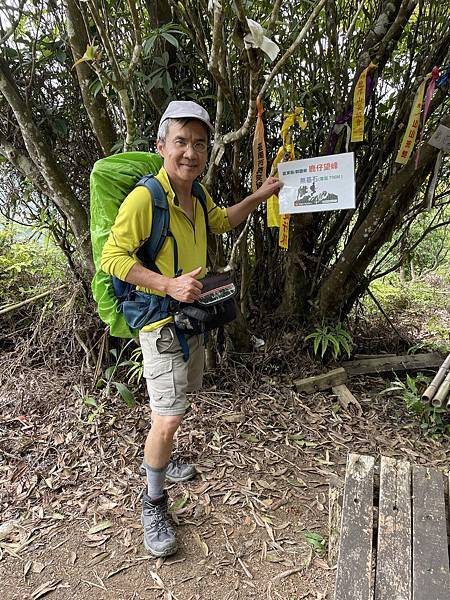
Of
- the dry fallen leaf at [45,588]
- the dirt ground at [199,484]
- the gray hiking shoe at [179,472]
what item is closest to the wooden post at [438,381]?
the dirt ground at [199,484]

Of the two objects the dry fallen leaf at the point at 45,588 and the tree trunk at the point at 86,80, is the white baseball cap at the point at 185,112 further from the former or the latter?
the dry fallen leaf at the point at 45,588

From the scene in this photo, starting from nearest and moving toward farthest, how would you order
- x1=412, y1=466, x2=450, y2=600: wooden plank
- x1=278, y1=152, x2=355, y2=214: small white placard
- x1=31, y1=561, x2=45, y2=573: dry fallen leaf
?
x1=412, y1=466, x2=450, y2=600: wooden plank → x1=31, y1=561, x2=45, y2=573: dry fallen leaf → x1=278, y1=152, x2=355, y2=214: small white placard

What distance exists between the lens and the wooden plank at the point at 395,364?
357 centimetres

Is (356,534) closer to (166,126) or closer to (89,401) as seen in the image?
(166,126)

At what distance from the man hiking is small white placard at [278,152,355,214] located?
0.41 metres

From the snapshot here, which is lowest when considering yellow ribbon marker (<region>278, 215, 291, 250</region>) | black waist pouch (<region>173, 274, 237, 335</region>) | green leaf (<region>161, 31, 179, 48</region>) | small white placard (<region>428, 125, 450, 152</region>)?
black waist pouch (<region>173, 274, 237, 335</region>)

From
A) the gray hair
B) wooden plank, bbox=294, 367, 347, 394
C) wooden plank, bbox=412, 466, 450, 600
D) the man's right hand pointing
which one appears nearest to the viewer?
wooden plank, bbox=412, 466, 450, 600

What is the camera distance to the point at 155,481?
2.19 metres

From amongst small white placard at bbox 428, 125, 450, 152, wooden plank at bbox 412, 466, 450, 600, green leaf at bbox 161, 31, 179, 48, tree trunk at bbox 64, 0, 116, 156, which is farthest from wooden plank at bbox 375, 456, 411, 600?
tree trunk at bbox 64, 0, 116, 156

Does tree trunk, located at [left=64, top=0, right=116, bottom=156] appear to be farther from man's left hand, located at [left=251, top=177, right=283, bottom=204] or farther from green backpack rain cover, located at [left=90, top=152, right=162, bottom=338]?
man's left hand, located at [left=251, top=177, right=283, bottom=204]

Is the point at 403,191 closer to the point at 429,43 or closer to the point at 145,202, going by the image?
the point at 429,43

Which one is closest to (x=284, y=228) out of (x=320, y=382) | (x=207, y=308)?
(x=207, y=308)

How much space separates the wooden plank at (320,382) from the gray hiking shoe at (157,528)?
1.47 meters

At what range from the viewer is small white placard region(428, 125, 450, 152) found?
2.44 meters
